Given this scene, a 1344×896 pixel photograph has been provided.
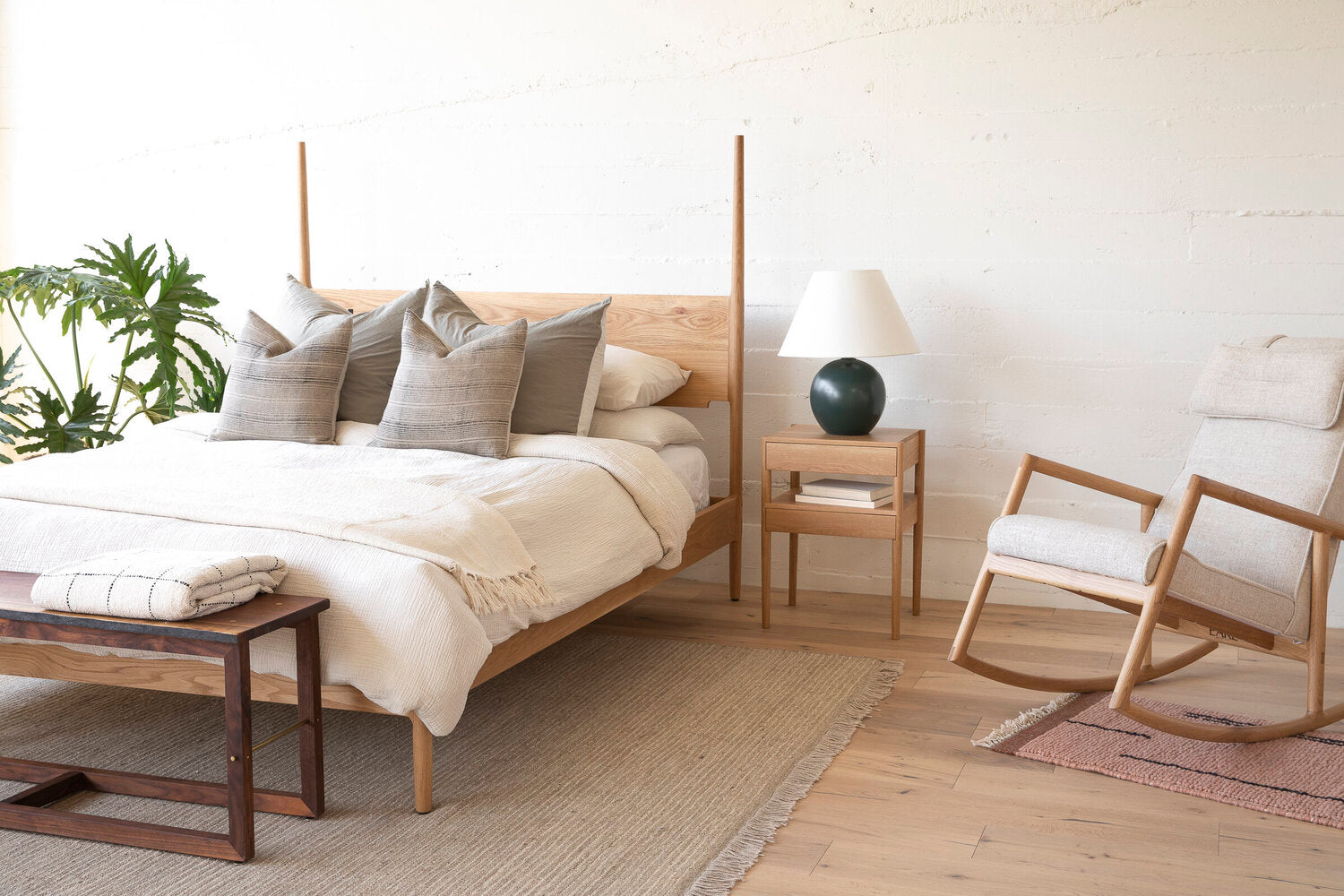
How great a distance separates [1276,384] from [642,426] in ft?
5.72

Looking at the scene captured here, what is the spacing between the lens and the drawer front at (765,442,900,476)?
361cm

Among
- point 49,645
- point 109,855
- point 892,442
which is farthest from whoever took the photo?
point 892,442

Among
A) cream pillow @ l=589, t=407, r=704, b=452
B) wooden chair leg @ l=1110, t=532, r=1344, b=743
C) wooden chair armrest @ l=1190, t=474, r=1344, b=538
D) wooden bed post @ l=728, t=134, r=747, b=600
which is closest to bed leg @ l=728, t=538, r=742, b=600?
wooden bed post @ l=728, t=134, r=747, b=600

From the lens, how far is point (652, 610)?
13.1ft

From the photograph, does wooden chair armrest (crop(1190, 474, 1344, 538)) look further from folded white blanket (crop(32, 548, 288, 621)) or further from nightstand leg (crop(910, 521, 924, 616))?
folded white blanket (crop(32, 548, 288, 621))

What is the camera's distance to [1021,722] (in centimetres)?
287

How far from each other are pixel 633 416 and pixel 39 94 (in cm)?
301

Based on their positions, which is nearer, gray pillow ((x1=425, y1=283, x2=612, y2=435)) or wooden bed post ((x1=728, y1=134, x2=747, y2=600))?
gray pillow ((x1=425, y1=283, x2=612, y2=435))

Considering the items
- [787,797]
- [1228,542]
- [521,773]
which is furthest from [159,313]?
[1228,542]

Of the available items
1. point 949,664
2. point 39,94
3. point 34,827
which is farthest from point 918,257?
point 39,94

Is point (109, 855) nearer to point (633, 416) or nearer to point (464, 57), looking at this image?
point (633, 416)

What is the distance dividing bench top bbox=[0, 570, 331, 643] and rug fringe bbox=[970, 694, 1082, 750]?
1485 mm

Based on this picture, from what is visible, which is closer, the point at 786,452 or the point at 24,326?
the point at 786,452

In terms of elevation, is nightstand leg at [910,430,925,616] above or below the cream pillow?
below
